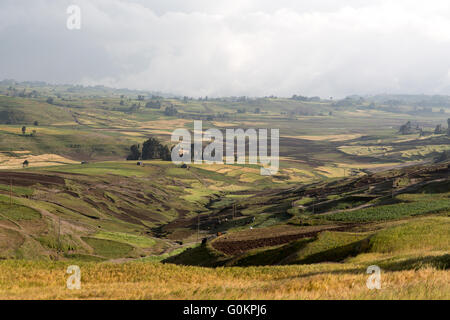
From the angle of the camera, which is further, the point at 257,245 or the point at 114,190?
the point at 114,190

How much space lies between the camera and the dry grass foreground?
1905 centimetres

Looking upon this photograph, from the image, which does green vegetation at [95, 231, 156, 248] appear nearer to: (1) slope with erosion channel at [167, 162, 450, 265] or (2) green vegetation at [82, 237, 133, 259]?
(2) green vegetation at [82, 237, 133, 259]

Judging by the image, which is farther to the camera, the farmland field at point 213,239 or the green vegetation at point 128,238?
the green vegetation at point 128,238

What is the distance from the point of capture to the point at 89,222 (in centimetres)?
11381

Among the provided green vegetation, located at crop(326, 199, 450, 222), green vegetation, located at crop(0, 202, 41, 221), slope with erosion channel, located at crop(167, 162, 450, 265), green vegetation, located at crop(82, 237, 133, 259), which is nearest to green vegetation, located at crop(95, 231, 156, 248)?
green vegetation, located at crop(82, 237, 133, 259)

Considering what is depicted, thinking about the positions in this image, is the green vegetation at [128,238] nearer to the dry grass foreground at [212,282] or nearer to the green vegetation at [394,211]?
the green vegetation at [394,211]

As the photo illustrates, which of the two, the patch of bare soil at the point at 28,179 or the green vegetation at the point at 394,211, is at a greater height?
the green vegetation at the point at 394,211

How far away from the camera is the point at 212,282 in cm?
3127

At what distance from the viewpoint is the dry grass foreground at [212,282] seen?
62.5 ft

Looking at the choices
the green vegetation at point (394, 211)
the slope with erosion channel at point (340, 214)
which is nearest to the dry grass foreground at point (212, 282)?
the slope with erosion channel at point (340, 214)

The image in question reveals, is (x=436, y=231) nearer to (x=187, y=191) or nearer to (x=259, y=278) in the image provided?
(x=259, y=278)
